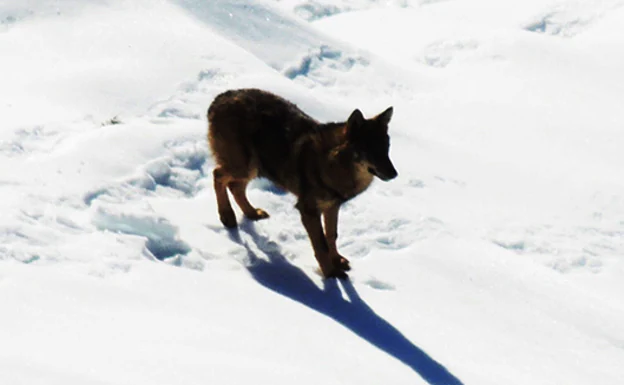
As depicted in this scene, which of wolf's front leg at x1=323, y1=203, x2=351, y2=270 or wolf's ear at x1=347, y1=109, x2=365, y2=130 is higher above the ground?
wolf's ear at x1=347, y1=109, x2=365, y2=130

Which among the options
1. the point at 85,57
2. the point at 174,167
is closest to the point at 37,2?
the point at 85,57

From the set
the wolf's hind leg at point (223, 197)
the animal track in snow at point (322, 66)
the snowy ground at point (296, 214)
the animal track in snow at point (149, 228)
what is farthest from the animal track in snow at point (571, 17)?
the animal track in snow at point (149, 228)

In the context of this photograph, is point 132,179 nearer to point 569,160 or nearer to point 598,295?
point 598,295

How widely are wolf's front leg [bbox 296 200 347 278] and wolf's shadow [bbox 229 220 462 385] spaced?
0.09 meters

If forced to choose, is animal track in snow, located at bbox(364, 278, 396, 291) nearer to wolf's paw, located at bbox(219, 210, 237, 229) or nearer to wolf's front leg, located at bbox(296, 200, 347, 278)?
wolf's front leg, located at bbox(296, 200, 347, 278)

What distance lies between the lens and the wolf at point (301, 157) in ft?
18.8

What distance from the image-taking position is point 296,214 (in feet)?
22.9

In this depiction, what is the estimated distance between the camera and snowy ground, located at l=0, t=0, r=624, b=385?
4715 mm

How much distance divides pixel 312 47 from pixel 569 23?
414 cm

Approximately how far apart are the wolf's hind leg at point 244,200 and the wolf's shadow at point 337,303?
132 millimetres

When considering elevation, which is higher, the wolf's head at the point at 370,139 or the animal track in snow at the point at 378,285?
the wolf's head at the point at 370,139

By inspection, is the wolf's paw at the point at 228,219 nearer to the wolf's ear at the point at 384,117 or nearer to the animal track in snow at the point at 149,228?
the animal track in snow at the point at 149,228

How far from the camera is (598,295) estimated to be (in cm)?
673

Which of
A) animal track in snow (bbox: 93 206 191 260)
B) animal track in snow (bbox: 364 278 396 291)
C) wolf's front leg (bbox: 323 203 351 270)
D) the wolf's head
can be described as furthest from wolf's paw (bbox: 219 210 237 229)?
the wolf's head
